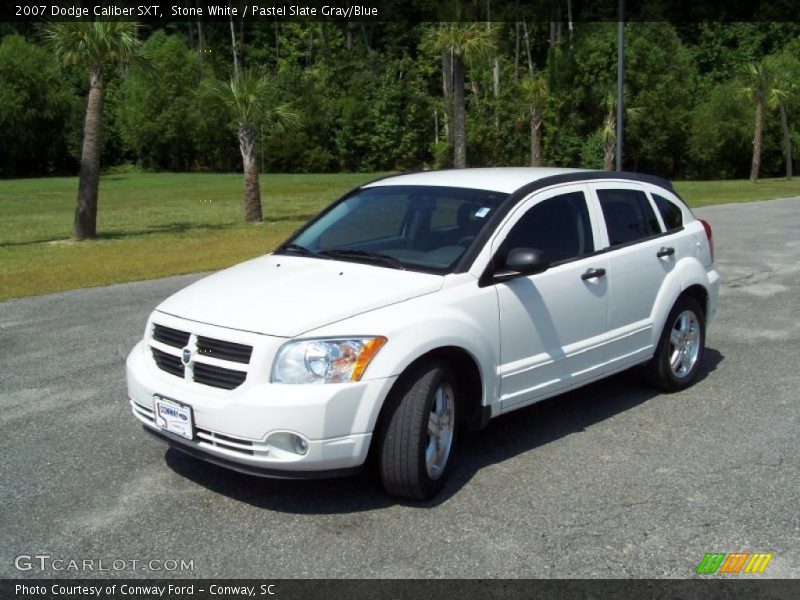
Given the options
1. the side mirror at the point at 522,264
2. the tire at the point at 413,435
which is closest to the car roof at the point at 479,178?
the side mirror at the point at 522,264

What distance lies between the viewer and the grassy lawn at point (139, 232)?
14.7m

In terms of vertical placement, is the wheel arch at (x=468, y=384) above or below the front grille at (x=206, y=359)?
below

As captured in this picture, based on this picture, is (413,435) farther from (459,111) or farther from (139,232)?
(459,111)

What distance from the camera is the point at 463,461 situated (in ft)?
17.6

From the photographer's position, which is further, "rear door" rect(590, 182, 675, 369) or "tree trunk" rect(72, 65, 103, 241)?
"tree trunk" rect(72, 65, 103, 241)

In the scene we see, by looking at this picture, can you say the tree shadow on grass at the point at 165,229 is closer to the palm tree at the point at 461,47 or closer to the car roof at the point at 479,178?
the palm tree at the point at 461,47

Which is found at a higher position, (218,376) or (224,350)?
(224,350)

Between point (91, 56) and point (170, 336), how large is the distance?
16.7 metres

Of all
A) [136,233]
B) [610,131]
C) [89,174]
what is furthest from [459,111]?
[610,131]

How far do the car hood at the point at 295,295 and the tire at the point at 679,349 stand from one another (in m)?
2.41

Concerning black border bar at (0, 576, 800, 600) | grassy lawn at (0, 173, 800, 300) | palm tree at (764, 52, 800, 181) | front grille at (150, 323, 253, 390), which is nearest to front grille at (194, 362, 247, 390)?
front grille at (150, 323, 253, 390)

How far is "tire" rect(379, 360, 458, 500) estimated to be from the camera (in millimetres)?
4527

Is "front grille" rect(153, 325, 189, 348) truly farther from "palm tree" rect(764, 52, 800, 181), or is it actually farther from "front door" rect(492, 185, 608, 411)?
"palm tree" rect(764, 52, 800, 181)

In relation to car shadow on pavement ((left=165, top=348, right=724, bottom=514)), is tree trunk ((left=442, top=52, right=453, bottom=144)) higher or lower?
higher
